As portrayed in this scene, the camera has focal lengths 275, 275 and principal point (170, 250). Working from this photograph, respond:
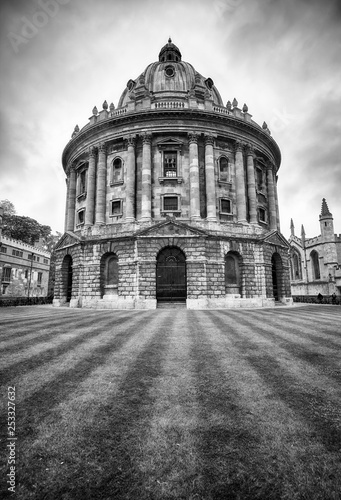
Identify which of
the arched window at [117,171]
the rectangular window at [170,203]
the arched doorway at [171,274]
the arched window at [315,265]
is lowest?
the arched doorway at [171,274]

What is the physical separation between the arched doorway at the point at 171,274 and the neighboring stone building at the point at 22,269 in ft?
107

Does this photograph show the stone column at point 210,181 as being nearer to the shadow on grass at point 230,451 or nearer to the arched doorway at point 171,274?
the arched doorway at point 171,274

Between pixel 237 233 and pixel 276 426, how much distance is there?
82.7 ft

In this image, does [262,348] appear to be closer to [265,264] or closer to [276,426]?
[276,426]

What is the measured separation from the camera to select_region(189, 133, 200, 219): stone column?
2684cm

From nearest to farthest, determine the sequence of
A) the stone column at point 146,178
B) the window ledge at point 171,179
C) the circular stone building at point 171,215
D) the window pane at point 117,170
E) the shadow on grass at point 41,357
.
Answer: the shadow on grass at point 41,357 → the circular stone building at point 171,215 → the stone column at point 146,178 → the window ledge at point 171,179 → the window pane at point 117,170

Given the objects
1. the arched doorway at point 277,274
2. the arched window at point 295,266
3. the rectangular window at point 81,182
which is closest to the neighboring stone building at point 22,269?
the rectangular window at point 81,182

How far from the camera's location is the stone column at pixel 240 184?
28.9 metres

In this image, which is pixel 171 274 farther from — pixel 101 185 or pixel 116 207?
pixel 101 185

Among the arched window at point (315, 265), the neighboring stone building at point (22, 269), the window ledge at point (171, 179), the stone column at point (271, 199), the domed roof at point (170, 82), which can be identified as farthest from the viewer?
the arched window at point (315, 265)

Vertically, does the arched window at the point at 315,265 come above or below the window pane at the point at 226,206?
below

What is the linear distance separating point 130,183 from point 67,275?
1288 cm

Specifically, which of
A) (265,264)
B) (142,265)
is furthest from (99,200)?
(265,264)

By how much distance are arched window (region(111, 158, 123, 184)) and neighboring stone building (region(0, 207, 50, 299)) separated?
26837 mm
